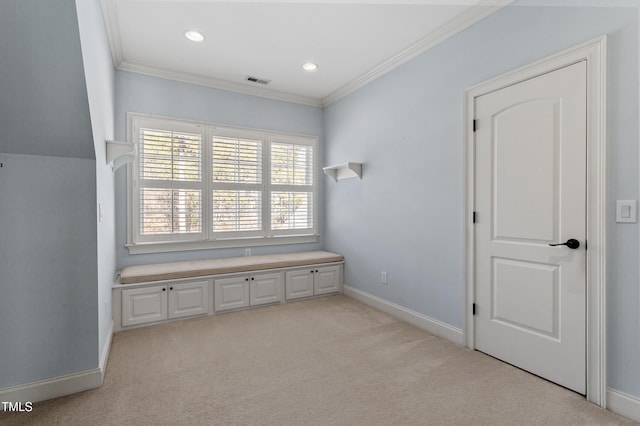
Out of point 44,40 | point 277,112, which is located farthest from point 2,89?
point 277,112

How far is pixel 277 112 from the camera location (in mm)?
4473

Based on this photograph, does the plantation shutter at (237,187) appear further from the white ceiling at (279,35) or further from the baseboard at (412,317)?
the baseboard at (412,317)

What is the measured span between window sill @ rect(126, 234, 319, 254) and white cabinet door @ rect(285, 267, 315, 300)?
0.64 metres

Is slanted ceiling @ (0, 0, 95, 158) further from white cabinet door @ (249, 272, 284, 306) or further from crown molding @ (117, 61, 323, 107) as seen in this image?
white cabinet door @ (249, 272, 284, 306)

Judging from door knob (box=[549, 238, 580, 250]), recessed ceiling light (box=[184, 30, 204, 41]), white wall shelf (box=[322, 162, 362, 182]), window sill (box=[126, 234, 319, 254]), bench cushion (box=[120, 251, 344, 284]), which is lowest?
bench cushion (box=[120, 251, 344, 284])

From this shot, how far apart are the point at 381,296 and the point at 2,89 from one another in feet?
11.7

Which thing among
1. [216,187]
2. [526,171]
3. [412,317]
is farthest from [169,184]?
[526,171]

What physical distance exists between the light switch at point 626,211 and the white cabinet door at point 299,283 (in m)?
3.05

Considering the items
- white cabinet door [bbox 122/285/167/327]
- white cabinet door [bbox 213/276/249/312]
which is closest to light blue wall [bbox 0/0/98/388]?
white cabinet door [bbox 122/285/167/327]

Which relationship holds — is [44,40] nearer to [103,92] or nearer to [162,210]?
[103,92]

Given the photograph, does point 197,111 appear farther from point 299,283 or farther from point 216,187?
point 299,283

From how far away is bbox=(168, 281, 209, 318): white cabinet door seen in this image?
3.34 meters

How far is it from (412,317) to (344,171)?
6.75 ft

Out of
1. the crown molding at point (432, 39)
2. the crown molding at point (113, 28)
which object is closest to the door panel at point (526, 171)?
the crown molding at point (432, 39)
